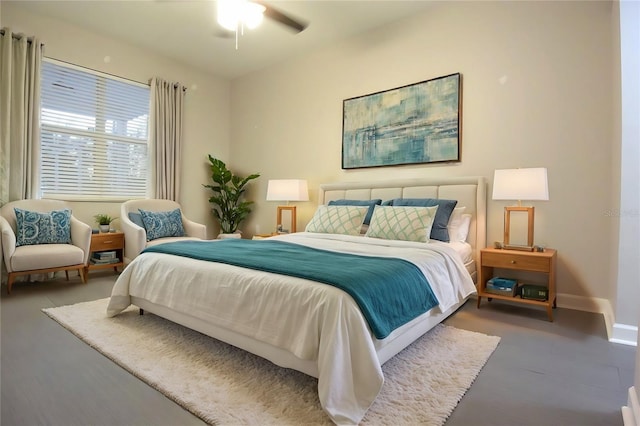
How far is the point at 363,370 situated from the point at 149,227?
3.69 m

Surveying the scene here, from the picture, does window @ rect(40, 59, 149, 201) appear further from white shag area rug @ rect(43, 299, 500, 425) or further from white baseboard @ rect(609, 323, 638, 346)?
white baseboard @ rect(609, 323, 638, 346)

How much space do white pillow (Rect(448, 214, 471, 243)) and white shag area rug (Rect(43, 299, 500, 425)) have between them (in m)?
0.98

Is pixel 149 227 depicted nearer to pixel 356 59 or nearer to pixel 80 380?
pixel 80 380

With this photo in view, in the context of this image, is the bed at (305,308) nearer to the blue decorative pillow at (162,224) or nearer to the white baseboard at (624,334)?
the white baseboard at (624,334)

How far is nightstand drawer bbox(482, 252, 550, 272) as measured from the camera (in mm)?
2710

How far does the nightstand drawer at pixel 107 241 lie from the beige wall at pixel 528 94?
9.25 ft

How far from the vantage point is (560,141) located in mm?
3029

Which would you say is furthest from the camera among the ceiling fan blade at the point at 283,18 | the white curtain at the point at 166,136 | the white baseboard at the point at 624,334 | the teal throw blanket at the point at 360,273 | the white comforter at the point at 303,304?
the white curtain at the point at 166,136

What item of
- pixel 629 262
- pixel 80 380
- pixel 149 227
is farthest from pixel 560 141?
pixel 149 227

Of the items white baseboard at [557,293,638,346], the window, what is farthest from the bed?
the window

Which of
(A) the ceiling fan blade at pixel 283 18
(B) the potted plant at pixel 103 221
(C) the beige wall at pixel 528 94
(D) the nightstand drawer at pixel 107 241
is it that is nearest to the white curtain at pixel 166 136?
(B) the potted plant at pixel 103 221

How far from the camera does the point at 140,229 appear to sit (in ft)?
13.0

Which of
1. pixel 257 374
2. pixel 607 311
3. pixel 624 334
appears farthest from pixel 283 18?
pixel 607 311

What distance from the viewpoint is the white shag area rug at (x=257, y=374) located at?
1.49 metres
